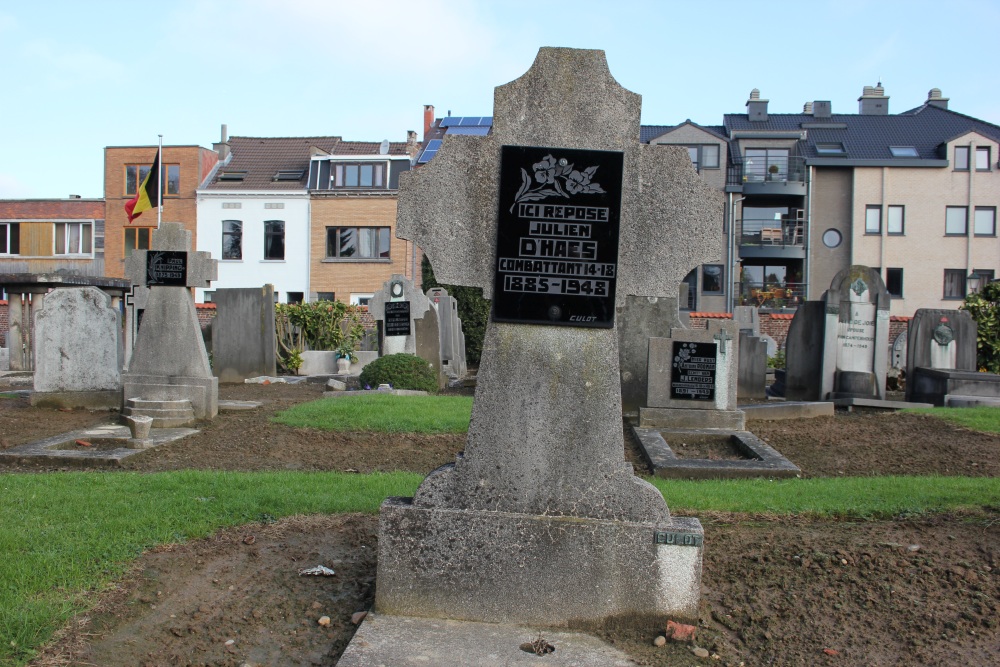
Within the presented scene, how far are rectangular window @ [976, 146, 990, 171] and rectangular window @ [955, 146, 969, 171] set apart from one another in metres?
0.55

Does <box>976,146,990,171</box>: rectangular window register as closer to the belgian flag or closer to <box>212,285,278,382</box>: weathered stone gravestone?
<box>212,285,278,382</box>: weathered stone gravestone

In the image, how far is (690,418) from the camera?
1091 cm

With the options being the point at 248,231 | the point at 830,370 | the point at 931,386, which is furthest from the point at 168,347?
the point at 248,231

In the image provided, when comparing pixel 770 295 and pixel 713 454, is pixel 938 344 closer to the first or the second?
pixel 713 454

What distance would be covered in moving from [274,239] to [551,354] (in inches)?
1498

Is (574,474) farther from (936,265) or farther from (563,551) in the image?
(936,265)

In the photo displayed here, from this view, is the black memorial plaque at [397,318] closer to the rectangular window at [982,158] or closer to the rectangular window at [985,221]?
the rectangular window at [985,221]

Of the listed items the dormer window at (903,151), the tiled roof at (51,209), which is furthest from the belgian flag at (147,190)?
the dormer window at (903,151)

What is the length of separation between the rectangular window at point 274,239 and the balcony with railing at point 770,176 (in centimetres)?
2231

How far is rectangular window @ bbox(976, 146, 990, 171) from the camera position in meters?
39.7

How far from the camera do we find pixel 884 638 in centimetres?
355

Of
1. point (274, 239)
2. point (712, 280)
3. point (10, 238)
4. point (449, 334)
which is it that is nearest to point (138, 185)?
point (274, 239)

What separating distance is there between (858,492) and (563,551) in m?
3.84

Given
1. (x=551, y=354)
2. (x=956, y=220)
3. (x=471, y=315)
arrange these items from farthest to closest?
(x=956, y=220)
(x=471, y=315)
(x=551, y=354)
